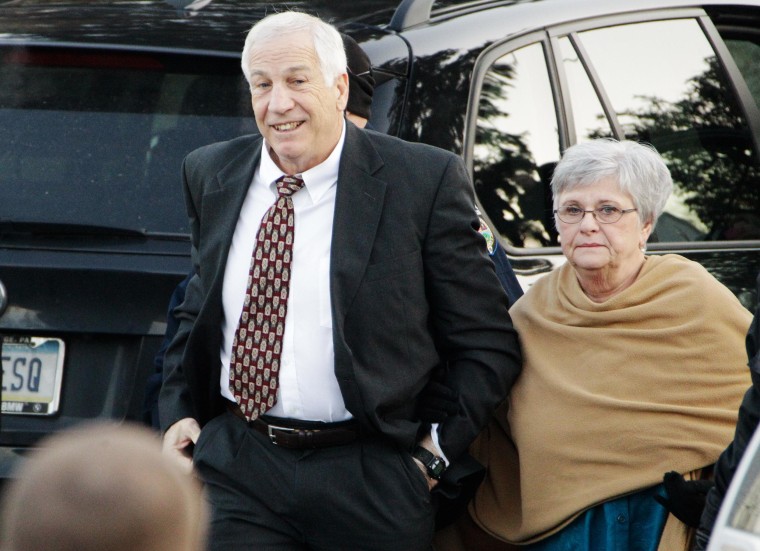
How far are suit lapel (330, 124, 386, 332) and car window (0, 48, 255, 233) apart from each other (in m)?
0.73

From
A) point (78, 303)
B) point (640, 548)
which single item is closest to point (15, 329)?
point (78, 303)

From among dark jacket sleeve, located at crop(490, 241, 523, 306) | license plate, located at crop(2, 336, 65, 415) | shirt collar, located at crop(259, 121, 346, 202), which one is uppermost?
shirt collar, located at crop(259, 121, 346, 202)

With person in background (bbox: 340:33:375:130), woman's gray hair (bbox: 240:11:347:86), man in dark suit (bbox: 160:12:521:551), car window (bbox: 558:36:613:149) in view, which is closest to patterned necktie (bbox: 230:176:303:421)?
man in dark suit (bbox: 160:12:521:551)

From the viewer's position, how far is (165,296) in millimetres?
3857

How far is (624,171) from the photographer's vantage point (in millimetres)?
3578

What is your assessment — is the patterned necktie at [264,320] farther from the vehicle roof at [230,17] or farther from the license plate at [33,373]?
the vehicle roof at [230,17]

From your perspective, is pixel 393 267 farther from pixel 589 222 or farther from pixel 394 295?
pixel 589 222

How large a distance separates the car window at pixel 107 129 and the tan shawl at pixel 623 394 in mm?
1155

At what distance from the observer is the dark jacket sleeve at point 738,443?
9.48 ft

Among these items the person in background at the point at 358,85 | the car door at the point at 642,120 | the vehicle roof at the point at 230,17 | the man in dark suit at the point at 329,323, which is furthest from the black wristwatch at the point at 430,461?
the vehicle roof at the point at 230,17

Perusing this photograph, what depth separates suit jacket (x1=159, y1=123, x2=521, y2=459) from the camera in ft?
10.6

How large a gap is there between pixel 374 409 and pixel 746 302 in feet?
5.45

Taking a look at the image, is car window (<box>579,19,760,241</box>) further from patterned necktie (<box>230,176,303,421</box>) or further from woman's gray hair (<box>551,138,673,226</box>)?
patterned necktie (<box>230,176,303,421</box>)

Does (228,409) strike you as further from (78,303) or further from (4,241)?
(4,241)
